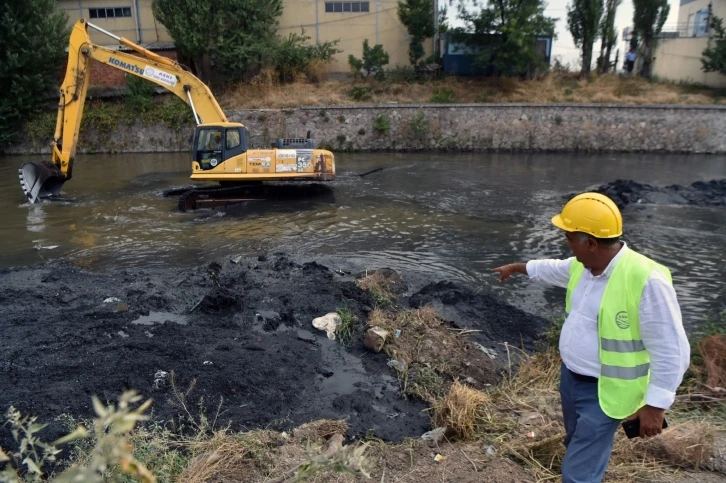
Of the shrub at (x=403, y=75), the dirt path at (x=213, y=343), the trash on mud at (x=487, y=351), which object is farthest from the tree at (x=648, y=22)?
the trash on mud at (x=487, y=351)

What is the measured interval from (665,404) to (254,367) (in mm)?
3803

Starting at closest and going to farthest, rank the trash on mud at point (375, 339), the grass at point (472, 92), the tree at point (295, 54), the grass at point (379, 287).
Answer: the trash on mud at point (375, 339) → the grass at point (379, 287) → the grass at point (472, 92) → the tree at point (295, 54)

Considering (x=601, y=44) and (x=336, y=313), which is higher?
(x=601, y=44)

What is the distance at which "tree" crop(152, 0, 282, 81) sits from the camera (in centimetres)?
2495

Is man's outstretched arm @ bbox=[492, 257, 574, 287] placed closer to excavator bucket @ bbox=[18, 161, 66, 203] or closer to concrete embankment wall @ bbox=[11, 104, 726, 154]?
excavator bucket @ bbox=[18, 161, 66, 203]

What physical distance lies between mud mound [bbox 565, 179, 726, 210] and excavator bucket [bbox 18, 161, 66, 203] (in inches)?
503

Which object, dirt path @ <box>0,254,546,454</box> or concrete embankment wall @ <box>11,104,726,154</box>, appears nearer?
dirt path @ <box>0,254,546,454</box>

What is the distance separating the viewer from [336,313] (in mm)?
6809

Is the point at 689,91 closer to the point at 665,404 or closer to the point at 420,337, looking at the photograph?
the point at 420,337

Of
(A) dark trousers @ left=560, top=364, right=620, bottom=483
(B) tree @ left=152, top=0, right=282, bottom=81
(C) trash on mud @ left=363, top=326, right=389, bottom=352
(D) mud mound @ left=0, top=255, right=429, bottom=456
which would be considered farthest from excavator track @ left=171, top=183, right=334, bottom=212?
(B) tree @ left=152, top=0, right=282, bottom=81

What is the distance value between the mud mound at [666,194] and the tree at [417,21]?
15.5 m

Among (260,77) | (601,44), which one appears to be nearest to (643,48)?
(601,44)

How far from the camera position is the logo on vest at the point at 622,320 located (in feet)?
8.75

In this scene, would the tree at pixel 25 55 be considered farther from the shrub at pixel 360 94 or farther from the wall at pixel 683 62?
the wall at pixel 683 62
